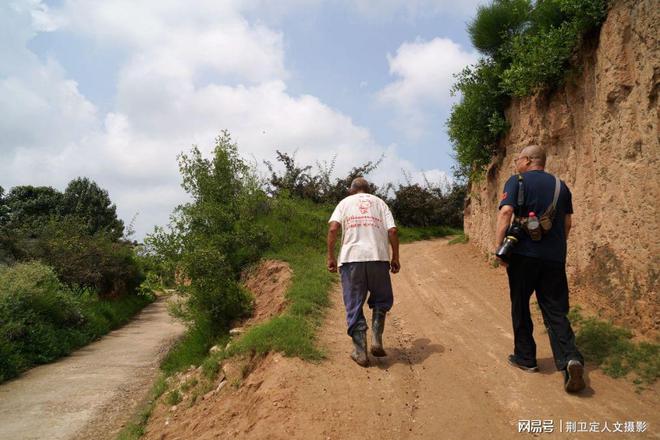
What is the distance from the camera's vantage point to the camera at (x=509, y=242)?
170 inches

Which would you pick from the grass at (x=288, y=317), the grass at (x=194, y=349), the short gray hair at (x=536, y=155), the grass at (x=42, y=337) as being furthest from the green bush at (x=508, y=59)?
the grass at (x=42, y=337)

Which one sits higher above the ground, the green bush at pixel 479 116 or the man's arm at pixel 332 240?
the green bush at pixel 479 116

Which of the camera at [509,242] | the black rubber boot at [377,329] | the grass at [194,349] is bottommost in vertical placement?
the grass at [194,349]

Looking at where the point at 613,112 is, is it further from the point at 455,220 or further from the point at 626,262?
the point at 455,220

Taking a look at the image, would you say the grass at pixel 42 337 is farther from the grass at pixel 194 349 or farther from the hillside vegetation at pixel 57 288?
the grass at pixel 194 349

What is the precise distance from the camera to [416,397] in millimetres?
4184

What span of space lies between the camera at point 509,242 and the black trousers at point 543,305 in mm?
146

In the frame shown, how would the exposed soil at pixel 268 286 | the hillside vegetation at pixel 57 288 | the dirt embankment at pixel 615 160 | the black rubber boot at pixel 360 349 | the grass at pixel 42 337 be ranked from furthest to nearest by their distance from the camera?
the hillside vegetation at pixel 57 288 < the grass at pixel 42 337 < the exposed soil at pixel 268 286 < the dirt embankment at pixel 615 160 < the black rubber boot at pixel 360 349

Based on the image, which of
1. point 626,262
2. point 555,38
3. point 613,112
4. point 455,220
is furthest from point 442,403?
point 455,220

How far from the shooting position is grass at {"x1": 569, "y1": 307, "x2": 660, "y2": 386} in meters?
4.18

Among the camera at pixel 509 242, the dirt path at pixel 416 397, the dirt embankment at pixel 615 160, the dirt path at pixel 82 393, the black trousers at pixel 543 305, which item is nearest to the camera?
the dirt path at pixel 416 397

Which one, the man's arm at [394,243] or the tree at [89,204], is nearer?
the man's arm at [394,243]

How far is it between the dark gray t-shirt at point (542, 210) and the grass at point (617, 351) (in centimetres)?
110

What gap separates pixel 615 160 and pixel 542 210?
2.21 meters
